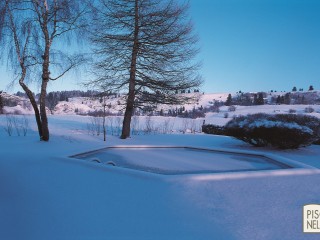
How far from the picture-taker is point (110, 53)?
41.6ft

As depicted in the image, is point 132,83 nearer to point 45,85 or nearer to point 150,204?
point 45,85

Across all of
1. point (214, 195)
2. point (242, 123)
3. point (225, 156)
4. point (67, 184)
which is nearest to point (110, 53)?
point (242, 123)

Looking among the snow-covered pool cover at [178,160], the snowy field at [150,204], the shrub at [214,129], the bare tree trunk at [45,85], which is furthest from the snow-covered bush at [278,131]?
the bare tree trunk at [45,85]

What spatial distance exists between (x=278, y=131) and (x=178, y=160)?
399cm

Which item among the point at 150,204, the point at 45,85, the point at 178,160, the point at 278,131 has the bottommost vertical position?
the point at 150,204

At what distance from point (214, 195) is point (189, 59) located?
30.3ft

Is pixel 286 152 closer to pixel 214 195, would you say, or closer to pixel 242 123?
pixel 242 123

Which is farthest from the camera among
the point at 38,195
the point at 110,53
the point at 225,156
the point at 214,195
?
the point at 110,53

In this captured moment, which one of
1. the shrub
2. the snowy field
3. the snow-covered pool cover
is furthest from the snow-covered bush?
the shrub

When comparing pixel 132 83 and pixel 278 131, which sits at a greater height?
pixel 132 83

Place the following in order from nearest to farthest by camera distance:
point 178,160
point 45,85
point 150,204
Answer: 1. point 150,204
2. point 178,160
3. point 45,85

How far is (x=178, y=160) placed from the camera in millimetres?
6977

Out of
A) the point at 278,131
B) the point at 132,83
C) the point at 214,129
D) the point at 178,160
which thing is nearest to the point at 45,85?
the point at 132,83

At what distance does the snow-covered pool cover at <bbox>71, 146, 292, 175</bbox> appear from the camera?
5.99 meters
